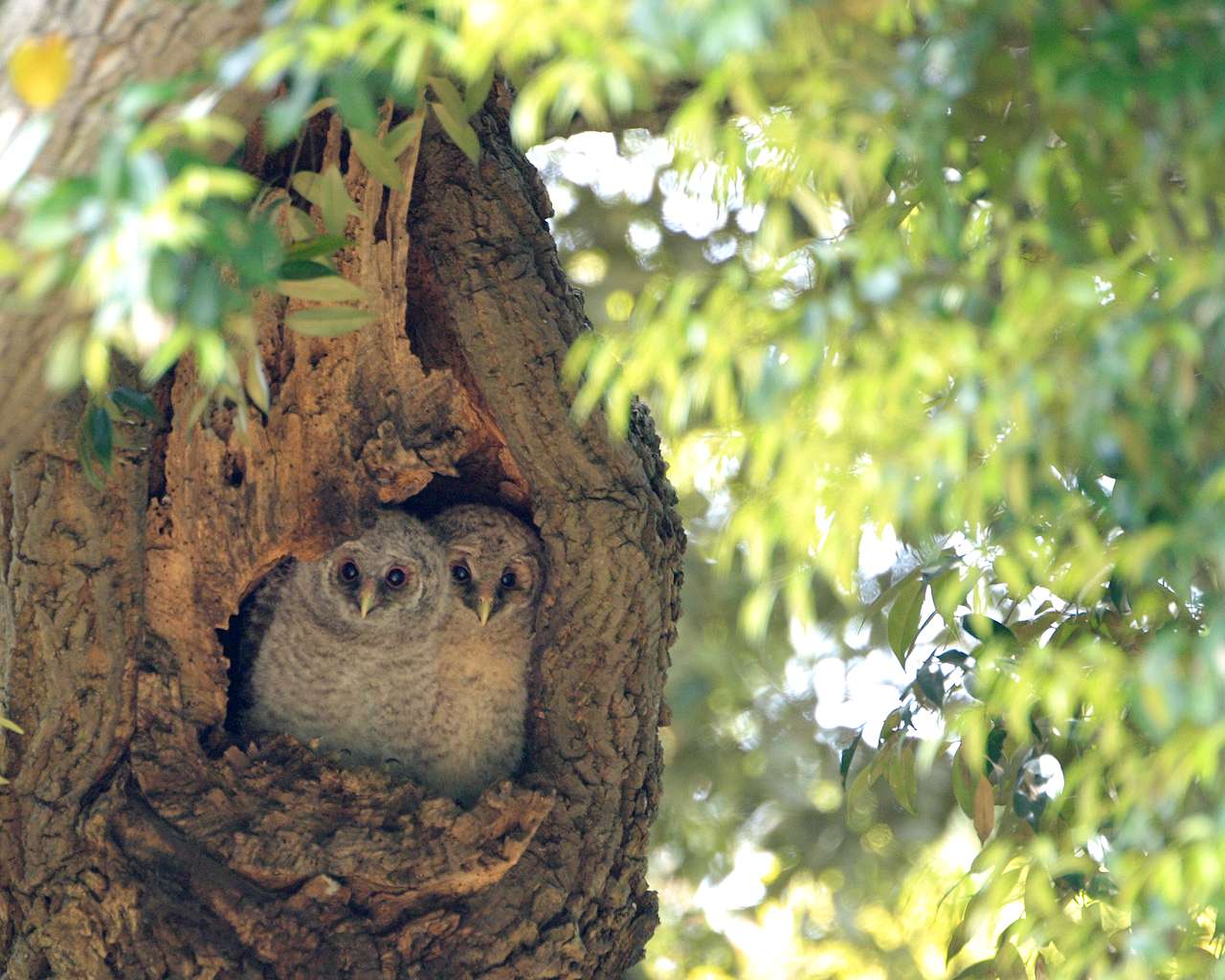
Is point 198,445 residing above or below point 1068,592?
below

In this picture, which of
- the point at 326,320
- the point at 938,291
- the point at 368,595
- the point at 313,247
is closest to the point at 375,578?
the point at 368,595

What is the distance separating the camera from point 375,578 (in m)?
4.07

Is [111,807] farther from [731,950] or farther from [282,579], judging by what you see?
[731,950]

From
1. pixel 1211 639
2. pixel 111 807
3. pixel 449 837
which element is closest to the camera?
pixel 1211 639

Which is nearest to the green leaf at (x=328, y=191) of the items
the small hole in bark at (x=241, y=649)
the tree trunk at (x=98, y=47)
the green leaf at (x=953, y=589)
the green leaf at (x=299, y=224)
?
the green leaf at (x=299, y=224)

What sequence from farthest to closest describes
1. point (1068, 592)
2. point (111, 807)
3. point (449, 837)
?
point (449, 837) < point (111, 807) < point (1068, 592)

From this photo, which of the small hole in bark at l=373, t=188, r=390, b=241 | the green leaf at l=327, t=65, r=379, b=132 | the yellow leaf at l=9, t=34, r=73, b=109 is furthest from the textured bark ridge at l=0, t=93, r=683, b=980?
the green leaf at l=327, t=65, r=379, b=132

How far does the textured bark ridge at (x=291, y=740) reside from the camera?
277cm

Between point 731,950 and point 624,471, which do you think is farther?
point 731,950

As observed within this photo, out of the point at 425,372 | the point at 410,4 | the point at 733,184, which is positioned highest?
the point at 410,4

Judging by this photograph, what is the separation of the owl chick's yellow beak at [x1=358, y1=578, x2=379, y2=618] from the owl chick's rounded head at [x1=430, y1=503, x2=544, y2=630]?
8.8 inches

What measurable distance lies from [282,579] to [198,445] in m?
1.22

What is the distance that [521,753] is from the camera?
377cm

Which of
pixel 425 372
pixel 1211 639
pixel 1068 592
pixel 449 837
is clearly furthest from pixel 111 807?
pixel 1211 639
